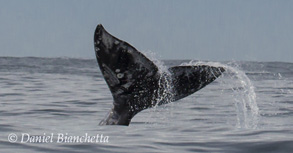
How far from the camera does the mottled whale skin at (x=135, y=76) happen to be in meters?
6.88

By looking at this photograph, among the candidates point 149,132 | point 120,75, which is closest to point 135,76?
point 120,75

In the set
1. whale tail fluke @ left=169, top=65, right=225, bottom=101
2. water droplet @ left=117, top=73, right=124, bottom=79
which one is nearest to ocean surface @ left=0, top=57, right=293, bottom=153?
whale tail fluke @ left=169, top=65, right=225, bottom=101

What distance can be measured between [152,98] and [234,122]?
270cm

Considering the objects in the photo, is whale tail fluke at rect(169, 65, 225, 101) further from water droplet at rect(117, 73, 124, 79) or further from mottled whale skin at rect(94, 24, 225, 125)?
water droplet at rect(117, 73, 124, 79)

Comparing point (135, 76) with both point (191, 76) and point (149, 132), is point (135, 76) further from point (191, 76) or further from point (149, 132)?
point (149, 132)

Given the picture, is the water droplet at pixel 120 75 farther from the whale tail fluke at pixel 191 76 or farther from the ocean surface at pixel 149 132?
the whale tail fluke at pixel 191 76

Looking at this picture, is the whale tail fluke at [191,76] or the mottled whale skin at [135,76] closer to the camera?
the mottled whale skin at [135,76]

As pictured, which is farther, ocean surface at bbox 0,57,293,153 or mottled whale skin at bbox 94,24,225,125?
mottled whale skin at bbox 94,24,225,125

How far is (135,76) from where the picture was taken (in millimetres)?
7238

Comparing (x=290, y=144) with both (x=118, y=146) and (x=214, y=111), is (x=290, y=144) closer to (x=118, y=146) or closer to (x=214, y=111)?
(x=118, y=146)

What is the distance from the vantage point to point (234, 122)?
9.65 m

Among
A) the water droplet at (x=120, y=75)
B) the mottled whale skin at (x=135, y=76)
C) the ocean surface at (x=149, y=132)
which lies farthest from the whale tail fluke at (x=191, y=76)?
the water droplet at (x=120, y=75)

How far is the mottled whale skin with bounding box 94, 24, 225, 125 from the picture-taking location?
271 inches

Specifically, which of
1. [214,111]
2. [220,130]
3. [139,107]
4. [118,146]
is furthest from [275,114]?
[118,146]
